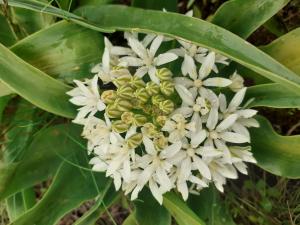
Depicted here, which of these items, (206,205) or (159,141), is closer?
(159,141)

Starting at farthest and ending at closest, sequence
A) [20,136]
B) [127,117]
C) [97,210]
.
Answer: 1. [20,136]
2. [97,210]
3. [127,117]

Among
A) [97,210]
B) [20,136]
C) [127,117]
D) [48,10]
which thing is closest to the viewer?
[127,117]

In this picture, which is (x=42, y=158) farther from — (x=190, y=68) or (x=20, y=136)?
(x=190, y=68)

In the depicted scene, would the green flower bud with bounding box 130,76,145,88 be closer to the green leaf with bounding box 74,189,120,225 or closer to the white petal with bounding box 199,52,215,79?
the white petal with bounding box 199,52,215,79

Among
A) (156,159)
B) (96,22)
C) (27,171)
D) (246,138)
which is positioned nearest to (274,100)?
(246,138)

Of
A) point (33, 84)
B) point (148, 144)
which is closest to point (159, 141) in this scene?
point (148, 144)

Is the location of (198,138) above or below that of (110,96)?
below

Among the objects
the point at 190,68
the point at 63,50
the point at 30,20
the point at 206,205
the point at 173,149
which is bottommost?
the point at 206,205
